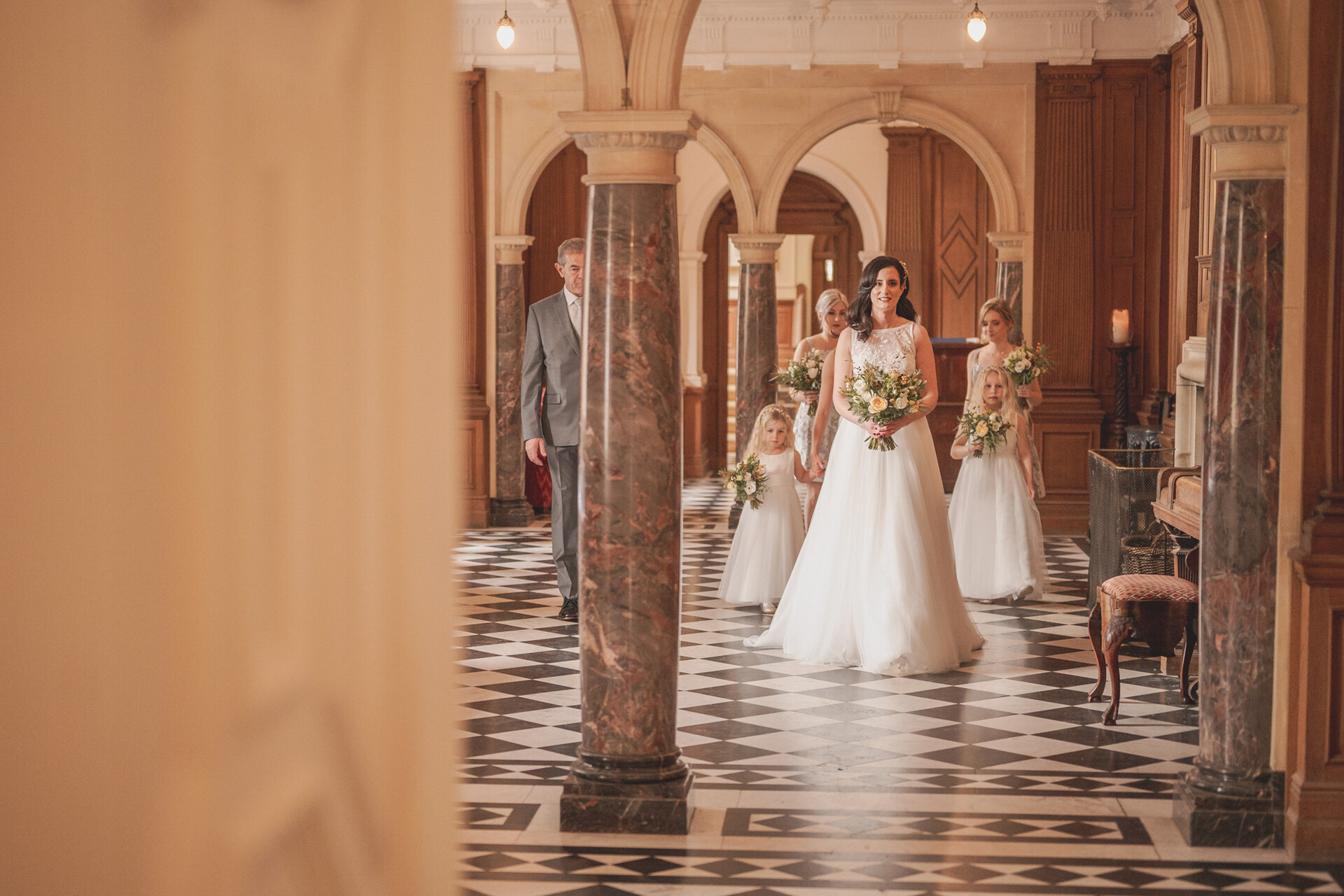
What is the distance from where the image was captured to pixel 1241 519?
14.0 ft

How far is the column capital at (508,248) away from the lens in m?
12.9

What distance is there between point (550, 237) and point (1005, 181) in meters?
5.31

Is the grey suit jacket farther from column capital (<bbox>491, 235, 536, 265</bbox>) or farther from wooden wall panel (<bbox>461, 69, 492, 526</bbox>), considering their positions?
column capital (<bbox>491, 235, 536, 265</bbox>)

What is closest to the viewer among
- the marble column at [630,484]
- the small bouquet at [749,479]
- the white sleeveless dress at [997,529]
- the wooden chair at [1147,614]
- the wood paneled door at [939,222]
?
the marble column at [630,484]

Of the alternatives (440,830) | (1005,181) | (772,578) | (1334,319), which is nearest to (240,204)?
(440,830)

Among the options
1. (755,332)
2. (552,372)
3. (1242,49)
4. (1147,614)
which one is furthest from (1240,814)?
(755,332)

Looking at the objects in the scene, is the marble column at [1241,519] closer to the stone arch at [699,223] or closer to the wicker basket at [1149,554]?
the wicker basket at [1149,554]

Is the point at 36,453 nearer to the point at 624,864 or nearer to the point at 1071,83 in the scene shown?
the point at 624,864

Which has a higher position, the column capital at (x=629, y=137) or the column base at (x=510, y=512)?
the column capital at (x=629, y=137)

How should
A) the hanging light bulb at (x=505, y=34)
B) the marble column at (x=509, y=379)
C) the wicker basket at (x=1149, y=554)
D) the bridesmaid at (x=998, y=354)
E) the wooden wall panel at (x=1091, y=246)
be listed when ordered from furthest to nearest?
1. the marble column at (x=509, y=379)
2. the wooden wall panel at (x=1091, y=246)
3. the hanging light bulb at (x=505, y=34)
4. the bridesmaid at (x=998, y=354)
5. the wicker basket at (x=1149, y=554)

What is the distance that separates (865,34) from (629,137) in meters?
8.69

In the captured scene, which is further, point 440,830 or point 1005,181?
point 1005,181

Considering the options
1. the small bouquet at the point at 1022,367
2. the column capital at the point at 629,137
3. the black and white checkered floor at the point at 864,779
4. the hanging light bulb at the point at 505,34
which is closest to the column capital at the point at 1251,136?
the column capital at the point at 629,137

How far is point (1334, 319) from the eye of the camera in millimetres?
4152
